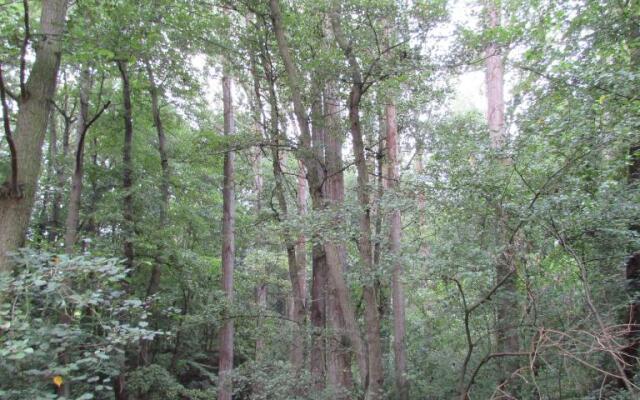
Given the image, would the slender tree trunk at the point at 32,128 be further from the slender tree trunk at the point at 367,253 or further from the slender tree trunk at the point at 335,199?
the slender tree trunk at the point at 367,253

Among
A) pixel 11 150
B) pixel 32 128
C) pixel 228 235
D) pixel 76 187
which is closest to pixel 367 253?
pixel 32 128

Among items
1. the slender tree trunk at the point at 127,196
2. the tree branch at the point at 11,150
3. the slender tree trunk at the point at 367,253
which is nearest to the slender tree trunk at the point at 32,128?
the tree branch at the point at 11,150

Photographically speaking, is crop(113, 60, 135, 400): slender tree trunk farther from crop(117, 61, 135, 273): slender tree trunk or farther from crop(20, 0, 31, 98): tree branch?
crop(20, 0, 31, 98): tree branch

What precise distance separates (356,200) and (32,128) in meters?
4.34

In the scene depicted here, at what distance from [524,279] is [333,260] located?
240 cm

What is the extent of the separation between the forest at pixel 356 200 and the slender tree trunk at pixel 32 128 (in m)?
0.02

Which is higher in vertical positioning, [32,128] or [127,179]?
[127,179]

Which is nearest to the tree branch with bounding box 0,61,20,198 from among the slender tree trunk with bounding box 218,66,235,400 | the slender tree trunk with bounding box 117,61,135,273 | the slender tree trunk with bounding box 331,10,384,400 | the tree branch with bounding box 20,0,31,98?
the tree branch with bounding box 20,0,31,98

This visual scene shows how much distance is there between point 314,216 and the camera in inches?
230

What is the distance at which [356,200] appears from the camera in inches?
280

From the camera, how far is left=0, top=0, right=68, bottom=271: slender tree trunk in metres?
3.84

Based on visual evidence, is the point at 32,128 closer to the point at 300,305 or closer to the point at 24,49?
the point at 24,49

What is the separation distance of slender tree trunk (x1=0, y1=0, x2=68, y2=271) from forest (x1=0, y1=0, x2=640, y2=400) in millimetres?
17

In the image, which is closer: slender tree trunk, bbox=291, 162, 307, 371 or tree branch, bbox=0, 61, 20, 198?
tree branch, bbox=0, 61, 20, 198
